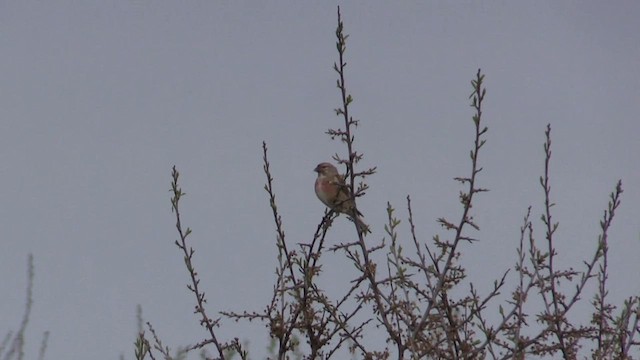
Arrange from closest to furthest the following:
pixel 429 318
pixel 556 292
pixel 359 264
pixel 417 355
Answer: pixel 417 355, pixel 429 318, pixel 359 264, pixel 556 292

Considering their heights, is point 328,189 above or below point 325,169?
below

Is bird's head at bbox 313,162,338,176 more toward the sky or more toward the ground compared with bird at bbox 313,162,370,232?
more toward the sky

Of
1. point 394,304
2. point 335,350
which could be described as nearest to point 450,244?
point 394,304

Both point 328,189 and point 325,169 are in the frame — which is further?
point 325,169

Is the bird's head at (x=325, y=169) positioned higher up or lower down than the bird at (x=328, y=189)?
higher up

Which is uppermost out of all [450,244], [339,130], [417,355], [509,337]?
[339,130]

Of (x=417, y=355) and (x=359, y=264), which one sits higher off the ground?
(x=359, y=264)

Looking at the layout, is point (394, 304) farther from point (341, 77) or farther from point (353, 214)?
point (341, 77)

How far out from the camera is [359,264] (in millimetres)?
5250

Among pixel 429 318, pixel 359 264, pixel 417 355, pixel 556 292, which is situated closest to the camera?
pixel 417 355

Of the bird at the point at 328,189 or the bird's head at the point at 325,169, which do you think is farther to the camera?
the bird's head at the point at 325,169

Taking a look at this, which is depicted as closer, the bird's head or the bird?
the bird

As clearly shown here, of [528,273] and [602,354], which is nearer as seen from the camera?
[602,354]

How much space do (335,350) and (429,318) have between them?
0.59 meters
